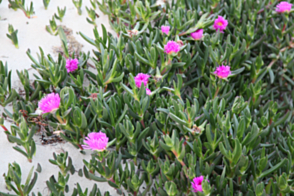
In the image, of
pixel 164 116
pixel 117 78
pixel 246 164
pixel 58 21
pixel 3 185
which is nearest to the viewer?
pixel 246 164

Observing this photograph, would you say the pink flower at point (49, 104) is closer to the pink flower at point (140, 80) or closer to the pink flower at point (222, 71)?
the pink flower at point (140, 80)

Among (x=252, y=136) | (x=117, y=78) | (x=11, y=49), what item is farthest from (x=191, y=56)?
(x=11, y=49)

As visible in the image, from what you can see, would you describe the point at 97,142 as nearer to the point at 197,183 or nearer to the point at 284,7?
the point at 197,183

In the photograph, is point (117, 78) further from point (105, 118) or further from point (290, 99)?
point (290, 99)

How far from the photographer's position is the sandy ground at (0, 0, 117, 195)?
1.58 metres

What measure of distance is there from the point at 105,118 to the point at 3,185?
25.1 inches

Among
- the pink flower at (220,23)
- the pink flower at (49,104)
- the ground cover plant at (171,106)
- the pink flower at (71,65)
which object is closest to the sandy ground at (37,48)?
the ground cover plant at (171,106)

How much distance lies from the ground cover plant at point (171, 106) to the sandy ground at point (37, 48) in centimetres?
6

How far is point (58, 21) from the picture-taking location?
232 cm

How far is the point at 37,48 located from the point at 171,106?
1.15 meters

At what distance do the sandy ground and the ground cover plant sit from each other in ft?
0.19

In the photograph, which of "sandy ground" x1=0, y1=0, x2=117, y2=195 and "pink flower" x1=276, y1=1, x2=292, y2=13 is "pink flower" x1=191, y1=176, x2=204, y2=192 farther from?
"pink flower" x1=276, y1=1, x2=292, y2=13

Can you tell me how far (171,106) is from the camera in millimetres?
1603

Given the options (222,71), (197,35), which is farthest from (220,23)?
(222,71)
